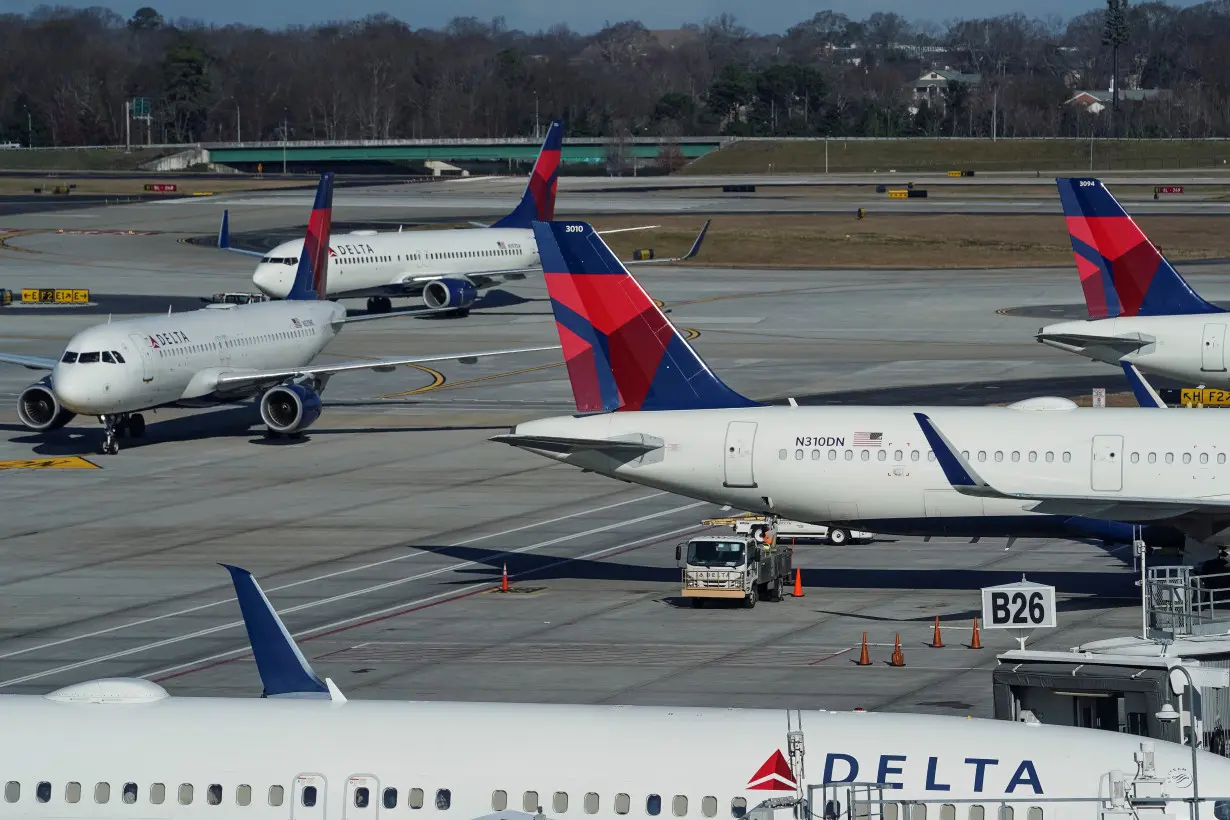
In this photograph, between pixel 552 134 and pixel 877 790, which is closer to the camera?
pixel 877 790

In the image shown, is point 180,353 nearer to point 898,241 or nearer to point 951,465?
point 951,465

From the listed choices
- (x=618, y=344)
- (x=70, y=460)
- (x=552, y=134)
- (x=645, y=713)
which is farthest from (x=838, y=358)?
(x=645, y=713)

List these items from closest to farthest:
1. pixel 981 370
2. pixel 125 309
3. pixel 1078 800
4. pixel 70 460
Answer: pixel 1078 800, pixel 70 460, pixel 981 370, pixel 125 309

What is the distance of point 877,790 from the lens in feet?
58.0

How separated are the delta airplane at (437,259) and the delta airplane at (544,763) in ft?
257

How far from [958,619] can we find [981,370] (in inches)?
1566

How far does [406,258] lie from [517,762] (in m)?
85.0

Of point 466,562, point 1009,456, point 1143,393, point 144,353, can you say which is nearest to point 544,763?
point 1009,456

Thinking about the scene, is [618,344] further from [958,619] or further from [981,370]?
[981,370]

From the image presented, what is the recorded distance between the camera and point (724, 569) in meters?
40.4

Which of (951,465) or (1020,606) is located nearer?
(1020,606)

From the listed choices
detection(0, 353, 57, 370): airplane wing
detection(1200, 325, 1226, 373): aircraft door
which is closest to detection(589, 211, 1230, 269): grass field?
detection(1200, 325, 1226, 373): aircraft door

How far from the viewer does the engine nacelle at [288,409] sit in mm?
61625

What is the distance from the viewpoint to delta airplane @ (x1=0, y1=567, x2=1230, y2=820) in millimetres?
17578
